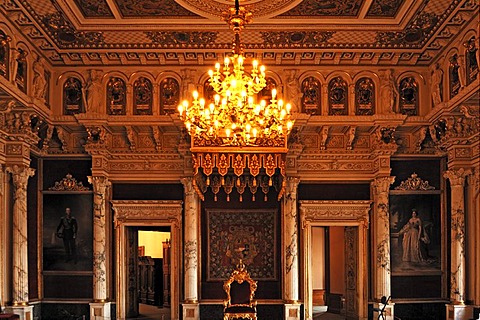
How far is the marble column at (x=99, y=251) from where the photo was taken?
49.2 feet

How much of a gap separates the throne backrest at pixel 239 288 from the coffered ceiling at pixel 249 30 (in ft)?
→ 14.5

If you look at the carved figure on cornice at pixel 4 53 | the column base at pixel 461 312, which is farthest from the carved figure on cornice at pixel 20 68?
the column base at pixel 461 312

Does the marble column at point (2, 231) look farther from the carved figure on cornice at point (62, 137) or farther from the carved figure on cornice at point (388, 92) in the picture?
the carved figure on cornice at point (388, 92)

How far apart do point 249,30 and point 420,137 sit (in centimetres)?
435

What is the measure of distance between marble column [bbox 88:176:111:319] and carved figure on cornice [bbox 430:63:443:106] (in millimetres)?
6815

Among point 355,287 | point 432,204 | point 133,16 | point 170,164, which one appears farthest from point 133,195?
point 432,204

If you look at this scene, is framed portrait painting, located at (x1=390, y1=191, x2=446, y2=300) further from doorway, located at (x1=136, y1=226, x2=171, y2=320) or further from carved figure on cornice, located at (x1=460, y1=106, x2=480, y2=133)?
doorway, located at (x1=136, y1=226, x2=171, y2=320)

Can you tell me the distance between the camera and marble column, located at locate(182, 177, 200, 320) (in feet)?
49.4

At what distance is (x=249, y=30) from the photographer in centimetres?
1368

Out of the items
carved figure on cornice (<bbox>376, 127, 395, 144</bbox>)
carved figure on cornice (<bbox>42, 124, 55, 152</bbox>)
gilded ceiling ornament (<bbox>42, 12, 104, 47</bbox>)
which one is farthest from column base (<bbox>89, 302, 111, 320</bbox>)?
carved figure on cornice (<bbox>376, 127, 395, 144</bbox>)

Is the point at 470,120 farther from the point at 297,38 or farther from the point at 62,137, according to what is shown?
the point at 62,137

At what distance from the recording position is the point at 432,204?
15.6 meters

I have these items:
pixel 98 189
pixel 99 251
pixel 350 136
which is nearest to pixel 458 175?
pixel 350 136

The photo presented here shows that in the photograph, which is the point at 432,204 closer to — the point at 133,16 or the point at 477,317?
the point at 477,317
